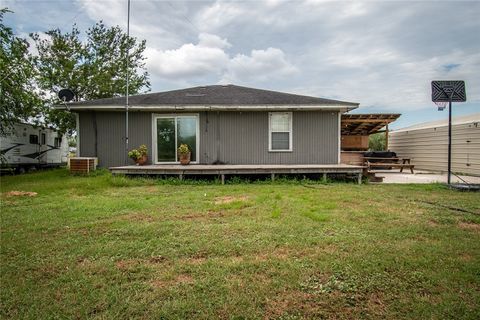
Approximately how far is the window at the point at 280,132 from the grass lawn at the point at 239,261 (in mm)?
4896

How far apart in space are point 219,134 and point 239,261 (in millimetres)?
7376

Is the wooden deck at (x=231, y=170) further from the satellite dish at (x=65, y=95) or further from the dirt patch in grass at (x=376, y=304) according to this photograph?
the dirt patch in grass at (x=376, y=304)

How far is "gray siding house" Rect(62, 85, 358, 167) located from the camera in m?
9.65

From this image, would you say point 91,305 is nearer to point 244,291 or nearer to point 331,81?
point 244,291

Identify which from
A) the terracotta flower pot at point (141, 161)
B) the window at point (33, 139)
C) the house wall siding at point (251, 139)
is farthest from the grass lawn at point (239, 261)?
the window at point (33, 139)

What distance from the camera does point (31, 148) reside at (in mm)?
14039

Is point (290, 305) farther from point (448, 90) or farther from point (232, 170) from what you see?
point (448, 90)

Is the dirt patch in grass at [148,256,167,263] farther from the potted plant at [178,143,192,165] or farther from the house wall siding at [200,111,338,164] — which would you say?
the house wall siding at [200,111,338,164]

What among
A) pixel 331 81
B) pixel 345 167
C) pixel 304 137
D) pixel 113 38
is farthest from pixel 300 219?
pixel 113 38

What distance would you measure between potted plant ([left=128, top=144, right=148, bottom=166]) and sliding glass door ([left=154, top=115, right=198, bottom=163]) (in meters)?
0.47

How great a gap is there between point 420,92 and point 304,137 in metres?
10.3

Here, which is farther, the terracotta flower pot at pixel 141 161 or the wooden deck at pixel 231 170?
the terracotta flower pot at pixel 141 161

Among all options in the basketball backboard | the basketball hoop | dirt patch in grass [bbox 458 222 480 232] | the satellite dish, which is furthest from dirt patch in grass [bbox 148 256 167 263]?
the satellite dish

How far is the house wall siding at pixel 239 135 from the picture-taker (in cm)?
966
